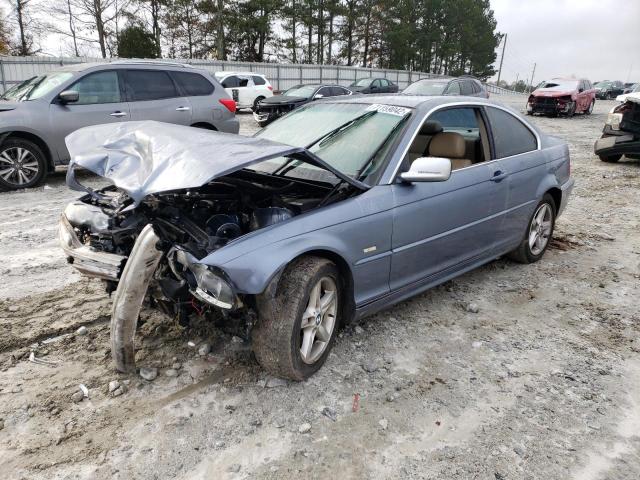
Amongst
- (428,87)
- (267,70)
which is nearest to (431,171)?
(428,87)

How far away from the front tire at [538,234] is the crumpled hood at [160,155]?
9.65ft

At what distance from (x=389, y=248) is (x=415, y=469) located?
135 cm

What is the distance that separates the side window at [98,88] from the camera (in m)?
7.74

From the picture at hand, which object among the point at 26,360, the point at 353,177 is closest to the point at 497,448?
the point at 353,177

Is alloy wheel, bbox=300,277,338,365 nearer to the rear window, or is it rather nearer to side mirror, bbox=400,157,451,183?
side mirror, bbox=400,157,451,183

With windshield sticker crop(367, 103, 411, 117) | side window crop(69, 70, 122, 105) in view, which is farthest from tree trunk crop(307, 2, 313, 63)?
windshield sticker crop(367, 103, 411, 117)

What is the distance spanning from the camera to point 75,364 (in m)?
3.10

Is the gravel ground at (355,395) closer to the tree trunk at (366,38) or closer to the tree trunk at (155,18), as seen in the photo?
the tree trunk at (155,18)

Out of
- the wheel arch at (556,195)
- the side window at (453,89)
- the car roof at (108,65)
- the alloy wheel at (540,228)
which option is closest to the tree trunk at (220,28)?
the side window at (453,89)

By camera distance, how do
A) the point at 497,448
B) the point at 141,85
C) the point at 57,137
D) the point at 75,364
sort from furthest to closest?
Result: the point at 141,85, the point at 57,137, the point at 75,364, the point at 497,448

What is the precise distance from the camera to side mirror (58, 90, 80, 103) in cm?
743

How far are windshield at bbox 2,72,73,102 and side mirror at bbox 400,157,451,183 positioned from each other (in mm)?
6684

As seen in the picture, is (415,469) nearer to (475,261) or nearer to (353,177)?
(353,177)

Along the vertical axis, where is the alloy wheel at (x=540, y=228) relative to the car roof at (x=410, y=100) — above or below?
below
